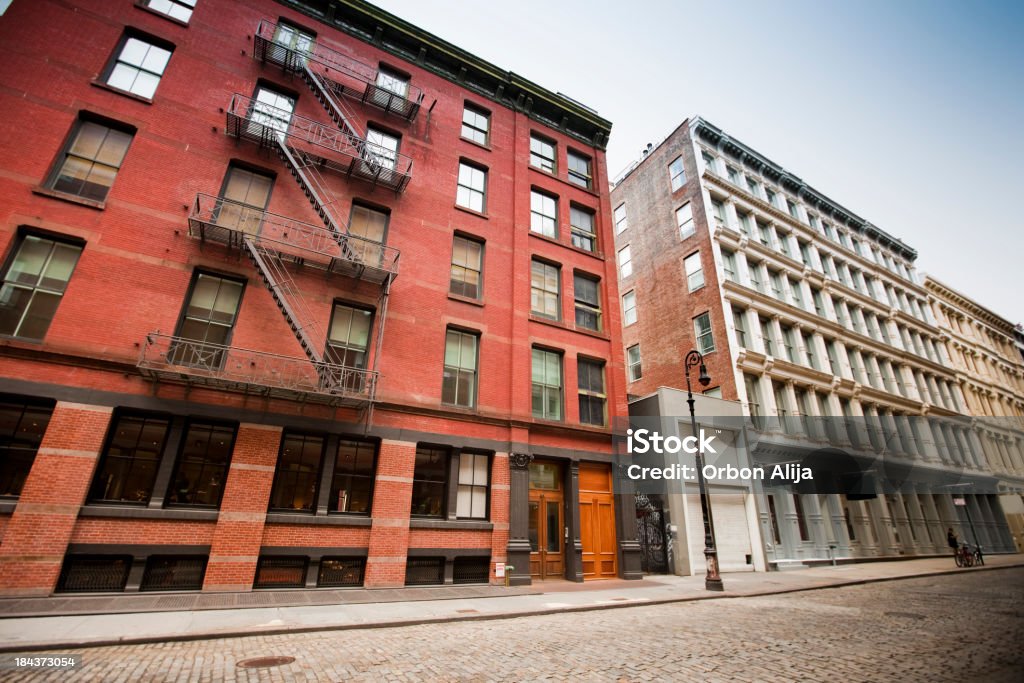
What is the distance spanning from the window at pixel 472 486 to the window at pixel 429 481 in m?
0.53

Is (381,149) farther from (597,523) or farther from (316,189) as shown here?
(597,523)

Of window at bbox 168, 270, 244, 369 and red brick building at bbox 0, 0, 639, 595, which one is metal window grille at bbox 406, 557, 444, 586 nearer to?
red brick building at bbox 0, 0, 639, 595

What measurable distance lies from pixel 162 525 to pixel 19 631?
358 cm

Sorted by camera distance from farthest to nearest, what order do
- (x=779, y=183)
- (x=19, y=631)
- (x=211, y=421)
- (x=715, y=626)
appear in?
(x=779, y=183) < (x=211, y=421) < (x=715, y=626) < (x=19, y=631)

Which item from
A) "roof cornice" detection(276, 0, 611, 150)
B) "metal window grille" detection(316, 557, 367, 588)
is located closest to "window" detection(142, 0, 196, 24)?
"roof cornice" detection(276, 0, 611, 150)

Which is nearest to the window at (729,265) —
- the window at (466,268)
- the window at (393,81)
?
the window at (466,268)

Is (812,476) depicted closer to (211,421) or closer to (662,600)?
(662,600)

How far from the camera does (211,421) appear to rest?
11258 millimetres

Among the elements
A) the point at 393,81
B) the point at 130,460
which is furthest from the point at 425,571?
the point at 393,81

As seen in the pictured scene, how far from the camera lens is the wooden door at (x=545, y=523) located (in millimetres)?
14695

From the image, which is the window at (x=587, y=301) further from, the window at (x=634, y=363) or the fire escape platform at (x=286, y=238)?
the window at (x=634, y=363)

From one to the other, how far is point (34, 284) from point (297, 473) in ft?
25.2

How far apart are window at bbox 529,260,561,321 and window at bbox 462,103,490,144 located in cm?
603

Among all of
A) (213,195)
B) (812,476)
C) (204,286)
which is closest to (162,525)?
(204,286)
